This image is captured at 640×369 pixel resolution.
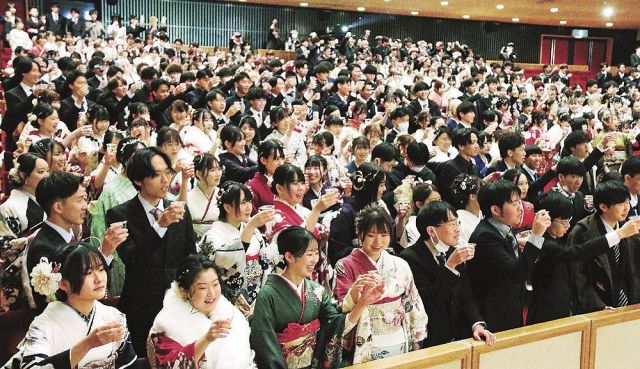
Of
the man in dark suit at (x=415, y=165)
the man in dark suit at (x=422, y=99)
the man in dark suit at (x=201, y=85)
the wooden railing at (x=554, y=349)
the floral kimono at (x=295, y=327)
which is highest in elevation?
the man in dark suit at (x=201, y=85)

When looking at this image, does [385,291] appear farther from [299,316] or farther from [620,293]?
[620,293]

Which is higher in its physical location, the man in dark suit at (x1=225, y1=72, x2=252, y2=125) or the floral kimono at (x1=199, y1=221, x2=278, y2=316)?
the man in dark suit at (x1=225, y1=72, x2=252, y2=125)

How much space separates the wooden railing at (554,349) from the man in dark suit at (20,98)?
4622mm

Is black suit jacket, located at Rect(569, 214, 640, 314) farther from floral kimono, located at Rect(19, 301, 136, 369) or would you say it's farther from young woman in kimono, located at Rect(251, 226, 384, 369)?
floral kimono, located at Rect(19, 301, 136, 369)

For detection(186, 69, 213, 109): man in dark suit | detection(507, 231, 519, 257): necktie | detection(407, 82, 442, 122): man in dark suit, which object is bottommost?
detection(507, 231, 519, 257): necktie

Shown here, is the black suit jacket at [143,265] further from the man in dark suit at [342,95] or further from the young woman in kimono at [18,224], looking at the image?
the man in dark suit at [342,95]

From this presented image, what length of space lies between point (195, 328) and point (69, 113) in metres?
4.49

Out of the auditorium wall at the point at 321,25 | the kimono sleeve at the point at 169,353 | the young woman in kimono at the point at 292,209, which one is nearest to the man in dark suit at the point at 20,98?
the young woman in kimono at the point at 292,209

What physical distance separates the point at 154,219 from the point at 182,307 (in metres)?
0.66

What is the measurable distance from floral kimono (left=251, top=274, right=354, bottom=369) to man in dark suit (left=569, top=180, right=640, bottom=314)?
4.76 feet

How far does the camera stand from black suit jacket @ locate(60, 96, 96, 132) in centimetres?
627

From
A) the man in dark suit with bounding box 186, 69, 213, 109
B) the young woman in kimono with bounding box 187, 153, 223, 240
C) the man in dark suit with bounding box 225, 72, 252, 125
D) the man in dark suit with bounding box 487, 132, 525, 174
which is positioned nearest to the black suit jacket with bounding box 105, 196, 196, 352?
the young woman in kimono with bounding box 187, 153, 223, 240

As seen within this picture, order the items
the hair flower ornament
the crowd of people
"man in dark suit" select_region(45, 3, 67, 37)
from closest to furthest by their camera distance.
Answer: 1. the hair flower ornament
2. the crowd of people
3. "man in dark suit" select_region(45, 3, 67, 37)

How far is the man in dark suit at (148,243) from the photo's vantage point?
2.91 metres
